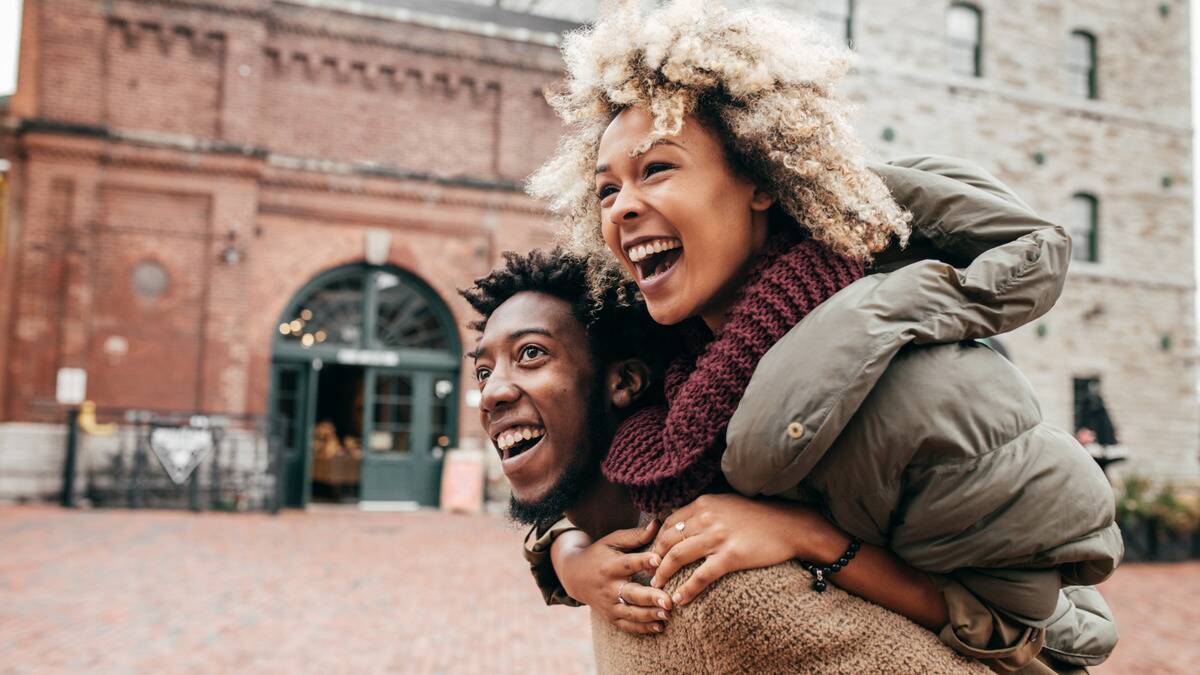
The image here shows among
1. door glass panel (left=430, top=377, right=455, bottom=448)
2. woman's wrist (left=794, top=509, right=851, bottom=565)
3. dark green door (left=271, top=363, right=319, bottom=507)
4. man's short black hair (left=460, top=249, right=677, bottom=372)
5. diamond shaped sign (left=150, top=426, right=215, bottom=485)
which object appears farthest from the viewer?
door glass panel (left=430, top=377, right=455, bottom=448)

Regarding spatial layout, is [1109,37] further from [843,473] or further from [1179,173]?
[843,473]

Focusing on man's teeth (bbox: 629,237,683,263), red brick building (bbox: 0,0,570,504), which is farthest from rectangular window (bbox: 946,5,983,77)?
man's teeth (bbox: 629,237,683,263)

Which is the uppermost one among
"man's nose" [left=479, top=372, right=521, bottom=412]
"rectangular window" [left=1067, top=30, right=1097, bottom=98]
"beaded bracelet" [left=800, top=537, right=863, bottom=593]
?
"rectangular window" [left=1067, top=30, right=1097, bottom=98]

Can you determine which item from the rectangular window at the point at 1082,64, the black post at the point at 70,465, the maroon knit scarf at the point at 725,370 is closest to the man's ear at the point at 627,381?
the maroon knit scarf at the point at 725,370

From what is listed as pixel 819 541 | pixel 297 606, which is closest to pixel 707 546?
pixel 819 541

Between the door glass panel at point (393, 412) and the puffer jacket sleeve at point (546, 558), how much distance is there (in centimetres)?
1685

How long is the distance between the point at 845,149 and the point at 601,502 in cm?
85

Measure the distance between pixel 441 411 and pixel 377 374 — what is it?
147 cm

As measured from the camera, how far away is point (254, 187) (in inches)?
687

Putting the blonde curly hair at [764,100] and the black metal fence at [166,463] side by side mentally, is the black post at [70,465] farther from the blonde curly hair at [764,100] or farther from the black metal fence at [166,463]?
the blonde curly hair at [764,100]

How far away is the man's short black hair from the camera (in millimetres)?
1972

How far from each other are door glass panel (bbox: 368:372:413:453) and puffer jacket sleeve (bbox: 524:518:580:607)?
16853 mm

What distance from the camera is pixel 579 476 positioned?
6.17 feet

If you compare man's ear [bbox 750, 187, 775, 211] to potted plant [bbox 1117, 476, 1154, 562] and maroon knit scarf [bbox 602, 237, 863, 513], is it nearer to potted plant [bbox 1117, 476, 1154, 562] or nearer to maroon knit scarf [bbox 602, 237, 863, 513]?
maroon knit scarf [bbox 602, 237, 863, 513]
